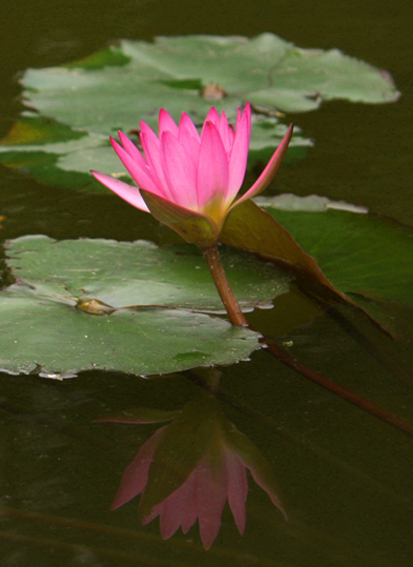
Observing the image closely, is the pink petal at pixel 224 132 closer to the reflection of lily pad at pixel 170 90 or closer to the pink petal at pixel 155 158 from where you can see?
the pink petal at pixel 155 158

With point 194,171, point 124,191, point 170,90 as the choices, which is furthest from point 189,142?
point 170,90

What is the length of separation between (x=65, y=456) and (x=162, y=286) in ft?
1.40

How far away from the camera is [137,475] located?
2.81 feet

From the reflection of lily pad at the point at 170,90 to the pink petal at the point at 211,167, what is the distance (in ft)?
2.72

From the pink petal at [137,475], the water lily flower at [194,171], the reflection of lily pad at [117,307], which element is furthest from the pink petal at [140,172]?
the pink petal at [137,475]

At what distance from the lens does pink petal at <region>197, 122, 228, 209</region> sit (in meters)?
0.93

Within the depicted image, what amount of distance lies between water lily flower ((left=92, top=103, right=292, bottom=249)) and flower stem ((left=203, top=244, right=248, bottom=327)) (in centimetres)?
3

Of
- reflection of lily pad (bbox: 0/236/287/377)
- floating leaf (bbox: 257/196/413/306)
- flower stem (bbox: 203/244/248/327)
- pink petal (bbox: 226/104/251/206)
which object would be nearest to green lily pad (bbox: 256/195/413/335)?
floating leaf (bbox: 257/196/413/306)

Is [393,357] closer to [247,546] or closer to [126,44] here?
[247,546]

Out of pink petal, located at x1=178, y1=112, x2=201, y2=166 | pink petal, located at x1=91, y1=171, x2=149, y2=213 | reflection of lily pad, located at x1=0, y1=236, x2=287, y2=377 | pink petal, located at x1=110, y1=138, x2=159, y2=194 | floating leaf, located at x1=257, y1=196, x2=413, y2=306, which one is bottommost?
reflection of lily pad, located at x1=0, y1=236, x2=287, y2=377

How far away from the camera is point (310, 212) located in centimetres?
146

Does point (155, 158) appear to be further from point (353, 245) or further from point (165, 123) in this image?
point (353, 245)

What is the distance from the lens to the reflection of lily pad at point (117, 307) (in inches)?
39.6

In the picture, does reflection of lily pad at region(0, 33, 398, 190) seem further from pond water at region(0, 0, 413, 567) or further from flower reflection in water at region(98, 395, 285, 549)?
flower reflection in water at region(98, 395, 285, 549)
